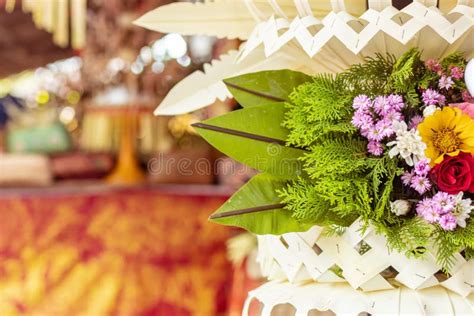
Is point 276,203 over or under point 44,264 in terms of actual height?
over

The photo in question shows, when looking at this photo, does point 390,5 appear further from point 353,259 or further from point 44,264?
point 44,264

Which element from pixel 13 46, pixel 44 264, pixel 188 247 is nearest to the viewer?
pixel 44 264

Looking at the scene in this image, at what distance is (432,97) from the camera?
0.59m

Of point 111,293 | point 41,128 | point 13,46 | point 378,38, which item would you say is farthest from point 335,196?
point 13,46

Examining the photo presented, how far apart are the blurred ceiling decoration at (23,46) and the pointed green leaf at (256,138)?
2.92 metres

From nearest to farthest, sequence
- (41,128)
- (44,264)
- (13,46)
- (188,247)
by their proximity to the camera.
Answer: (44,264) → (188,247) → (41,128) → (13,46)

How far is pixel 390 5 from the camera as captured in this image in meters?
0.60

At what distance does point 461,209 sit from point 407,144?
0.08 meters

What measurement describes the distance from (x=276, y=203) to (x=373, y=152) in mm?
108

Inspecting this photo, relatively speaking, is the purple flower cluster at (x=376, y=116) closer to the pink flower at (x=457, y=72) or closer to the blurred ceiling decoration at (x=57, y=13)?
the pink flower at (x=457, y=72)

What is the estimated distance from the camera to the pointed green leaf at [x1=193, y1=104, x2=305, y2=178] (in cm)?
63

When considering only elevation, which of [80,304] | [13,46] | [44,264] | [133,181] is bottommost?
[80,304]

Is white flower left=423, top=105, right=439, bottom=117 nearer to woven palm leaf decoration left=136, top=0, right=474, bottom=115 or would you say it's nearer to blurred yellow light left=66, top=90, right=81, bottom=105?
woven palm leaf decoration left=136, top=0, right=474, bottom=115

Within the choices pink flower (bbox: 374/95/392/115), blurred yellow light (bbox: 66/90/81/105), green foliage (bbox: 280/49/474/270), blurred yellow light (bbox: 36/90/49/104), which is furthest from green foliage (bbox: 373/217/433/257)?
blurred yellow light (bbox: 36/90/49/104)
